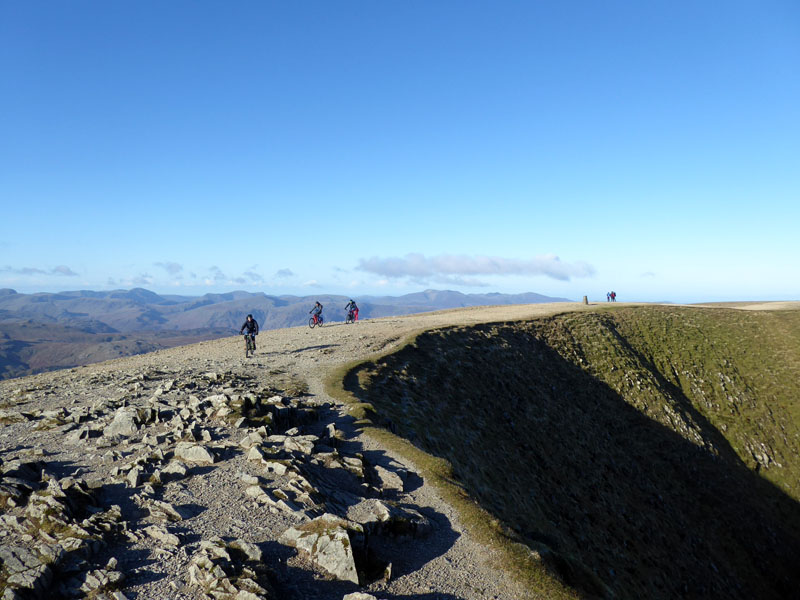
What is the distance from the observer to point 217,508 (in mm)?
13031

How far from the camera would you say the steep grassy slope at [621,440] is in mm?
25125

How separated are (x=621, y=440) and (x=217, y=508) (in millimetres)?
38556

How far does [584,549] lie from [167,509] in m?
22.2

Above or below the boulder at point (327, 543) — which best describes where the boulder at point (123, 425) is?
above

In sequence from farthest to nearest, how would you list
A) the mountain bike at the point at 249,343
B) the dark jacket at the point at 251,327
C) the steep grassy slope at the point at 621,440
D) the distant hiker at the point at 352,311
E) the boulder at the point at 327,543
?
the distant hiker at the point at 352,311
the mountain bike at the point at 249,343
the dark jacket at the point at 251,327
the steep grassy slope at the point at 621,440
the boulder at the point at 327,543

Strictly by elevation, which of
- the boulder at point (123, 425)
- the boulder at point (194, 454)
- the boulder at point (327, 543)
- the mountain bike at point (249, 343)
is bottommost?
the boulder at point (327, 543)

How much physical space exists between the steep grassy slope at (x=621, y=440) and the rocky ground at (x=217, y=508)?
3.92 m

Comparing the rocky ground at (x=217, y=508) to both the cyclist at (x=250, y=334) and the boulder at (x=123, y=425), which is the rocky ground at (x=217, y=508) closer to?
the boulder at (x=123, y=425)

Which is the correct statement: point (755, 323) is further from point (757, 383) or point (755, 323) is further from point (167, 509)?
point (167, 509)

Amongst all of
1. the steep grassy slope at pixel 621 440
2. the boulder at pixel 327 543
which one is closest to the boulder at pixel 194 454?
the boulder at pixel 327 543

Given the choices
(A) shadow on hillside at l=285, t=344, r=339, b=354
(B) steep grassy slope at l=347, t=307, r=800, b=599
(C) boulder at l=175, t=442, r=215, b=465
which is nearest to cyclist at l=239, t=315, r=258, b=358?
(A) shadow on hillside at l=285, t=344, r=339, b=354

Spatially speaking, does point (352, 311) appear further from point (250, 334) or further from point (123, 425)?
point (123, 425)

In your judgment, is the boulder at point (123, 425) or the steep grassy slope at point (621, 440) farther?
the steep grassy slope at point (621, 440)

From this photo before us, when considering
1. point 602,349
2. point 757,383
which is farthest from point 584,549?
point 757,383
